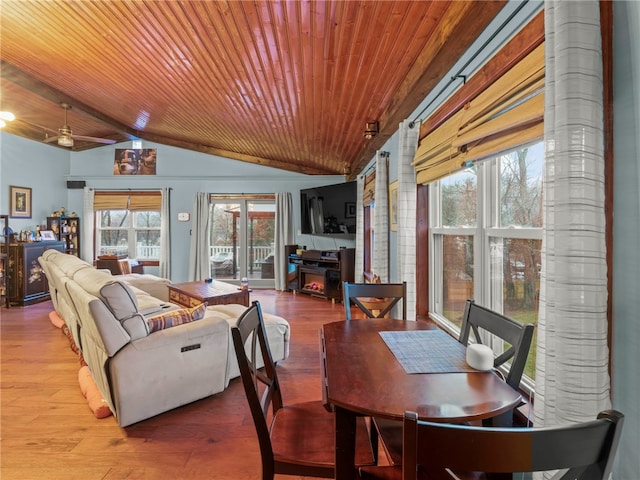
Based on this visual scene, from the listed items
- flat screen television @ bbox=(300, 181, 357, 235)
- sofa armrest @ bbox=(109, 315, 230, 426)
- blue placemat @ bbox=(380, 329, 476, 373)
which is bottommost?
sofa armrest @ bbox=(109, 315, 230, 426)

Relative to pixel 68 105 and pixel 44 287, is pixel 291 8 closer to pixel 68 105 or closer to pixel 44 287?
pixel 68 105

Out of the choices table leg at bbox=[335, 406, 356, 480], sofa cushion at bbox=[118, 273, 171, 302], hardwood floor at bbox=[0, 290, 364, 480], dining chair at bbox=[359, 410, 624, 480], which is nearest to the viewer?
dining chair at bbox=[359, 410, 624, 480]

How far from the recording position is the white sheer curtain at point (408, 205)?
2.56 meters

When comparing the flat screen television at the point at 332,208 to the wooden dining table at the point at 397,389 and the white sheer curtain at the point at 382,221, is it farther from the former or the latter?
the wooden dining table at the point at 397,389

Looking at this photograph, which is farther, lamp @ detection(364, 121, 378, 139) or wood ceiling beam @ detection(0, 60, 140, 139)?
wood ceiling beam @ detection(0, 60, 140, 139)

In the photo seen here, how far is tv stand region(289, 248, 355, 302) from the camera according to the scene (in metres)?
5.82

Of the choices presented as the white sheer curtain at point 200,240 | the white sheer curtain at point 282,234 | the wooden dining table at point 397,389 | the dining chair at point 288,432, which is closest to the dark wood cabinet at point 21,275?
the white sheer curtain at point 200,240

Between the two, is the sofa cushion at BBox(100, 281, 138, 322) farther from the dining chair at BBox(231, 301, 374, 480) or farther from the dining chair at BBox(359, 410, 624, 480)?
the dining chair at BBox(359, 410, 624, 480)

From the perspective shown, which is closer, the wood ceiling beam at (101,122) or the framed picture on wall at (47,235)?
the wood ceiling beam at (101,122)

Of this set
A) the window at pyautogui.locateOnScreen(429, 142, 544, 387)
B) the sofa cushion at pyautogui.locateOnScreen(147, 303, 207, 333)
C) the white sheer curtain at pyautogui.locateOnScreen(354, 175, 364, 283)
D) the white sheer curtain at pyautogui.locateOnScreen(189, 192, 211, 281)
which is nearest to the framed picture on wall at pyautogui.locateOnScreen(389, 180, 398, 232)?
the window at pyautogui.locateOnScreen(429, 142, 544, 387)

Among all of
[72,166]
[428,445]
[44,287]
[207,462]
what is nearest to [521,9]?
[428,445]

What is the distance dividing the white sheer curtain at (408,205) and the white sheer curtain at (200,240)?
5.19 meters

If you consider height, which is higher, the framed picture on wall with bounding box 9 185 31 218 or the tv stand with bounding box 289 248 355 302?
the framed picture on wall with bounding box 9 185 31 218

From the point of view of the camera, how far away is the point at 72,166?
6953 millimetres
